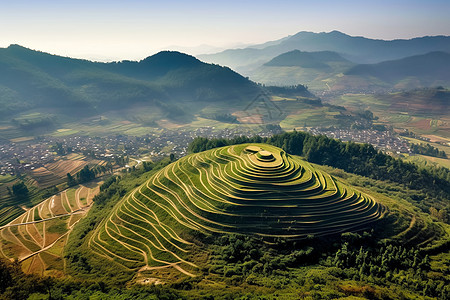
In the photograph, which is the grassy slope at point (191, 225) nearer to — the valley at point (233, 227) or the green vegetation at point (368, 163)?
the valley at point (233, 227)

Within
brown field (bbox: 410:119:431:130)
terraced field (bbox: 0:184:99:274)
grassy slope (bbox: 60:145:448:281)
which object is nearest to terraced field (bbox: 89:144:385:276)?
grassy slope (bbox: 60:145:448:281)

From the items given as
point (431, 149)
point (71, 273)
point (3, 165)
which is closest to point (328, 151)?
point (431, 149)

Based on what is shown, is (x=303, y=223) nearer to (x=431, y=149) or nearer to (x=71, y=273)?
(x=71, y=273)

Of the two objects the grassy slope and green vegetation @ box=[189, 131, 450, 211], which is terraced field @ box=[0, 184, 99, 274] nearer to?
the grassy slope

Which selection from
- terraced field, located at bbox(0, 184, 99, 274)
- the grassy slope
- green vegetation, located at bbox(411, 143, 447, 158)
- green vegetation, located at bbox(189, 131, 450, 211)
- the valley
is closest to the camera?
the valley

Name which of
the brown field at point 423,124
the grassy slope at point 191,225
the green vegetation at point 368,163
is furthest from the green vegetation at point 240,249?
the brown field at point 423,124

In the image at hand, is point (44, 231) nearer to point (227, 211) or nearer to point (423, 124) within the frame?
point (227, 211)
